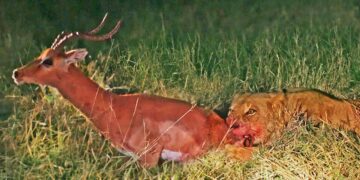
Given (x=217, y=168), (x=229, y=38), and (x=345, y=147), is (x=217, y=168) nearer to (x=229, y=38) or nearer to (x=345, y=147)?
(x=345, y=147)

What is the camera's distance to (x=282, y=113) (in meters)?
5.38

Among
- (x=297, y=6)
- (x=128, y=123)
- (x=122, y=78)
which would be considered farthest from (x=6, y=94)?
(x=297, y=6)

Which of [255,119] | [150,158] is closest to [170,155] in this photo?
[150,158]

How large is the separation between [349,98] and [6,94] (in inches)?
102

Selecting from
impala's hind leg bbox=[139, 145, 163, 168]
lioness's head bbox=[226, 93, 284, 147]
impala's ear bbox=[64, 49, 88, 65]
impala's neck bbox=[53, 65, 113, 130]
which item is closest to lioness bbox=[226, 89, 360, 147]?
lioness's head bbox=[226, 93, 284, 147]

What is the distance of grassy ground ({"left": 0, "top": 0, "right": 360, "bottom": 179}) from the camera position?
4973 mm

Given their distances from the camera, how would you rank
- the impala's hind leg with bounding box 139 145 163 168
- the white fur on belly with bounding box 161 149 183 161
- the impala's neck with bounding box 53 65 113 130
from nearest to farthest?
the impala's hind leg with bounding box 139 145 163 168 → the white fur on belly with bounding box 161 149 183 161 → the impala's neck with bounding box 53 65 113 130

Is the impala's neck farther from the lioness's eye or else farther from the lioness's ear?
the lioness's ear

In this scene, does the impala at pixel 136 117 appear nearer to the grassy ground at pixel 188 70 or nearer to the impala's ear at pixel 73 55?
the impala's ear at pixel 73 55

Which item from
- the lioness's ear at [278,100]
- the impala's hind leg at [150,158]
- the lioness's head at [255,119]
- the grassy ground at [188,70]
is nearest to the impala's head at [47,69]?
the grassy ground at [188,70]

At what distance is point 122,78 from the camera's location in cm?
724

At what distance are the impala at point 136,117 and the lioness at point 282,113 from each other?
13cm

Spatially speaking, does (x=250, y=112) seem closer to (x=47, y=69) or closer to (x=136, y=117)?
(x=136, y=117)

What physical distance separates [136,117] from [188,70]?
182cm
